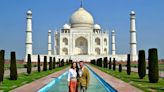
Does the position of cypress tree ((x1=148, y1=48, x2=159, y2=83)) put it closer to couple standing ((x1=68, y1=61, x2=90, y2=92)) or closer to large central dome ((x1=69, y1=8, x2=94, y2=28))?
couple standing ((x1=68, y1=61, x2=90, y2=92))

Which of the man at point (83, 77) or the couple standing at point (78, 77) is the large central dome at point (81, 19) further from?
the man at point (83, 77)

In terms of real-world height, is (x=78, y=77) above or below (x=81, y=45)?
below

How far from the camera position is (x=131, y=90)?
10.4m

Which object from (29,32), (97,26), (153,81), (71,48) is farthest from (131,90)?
(97,26)

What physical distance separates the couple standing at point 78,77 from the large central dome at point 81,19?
4877cm

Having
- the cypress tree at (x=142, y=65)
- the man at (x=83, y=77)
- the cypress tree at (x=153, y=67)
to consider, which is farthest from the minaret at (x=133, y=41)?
the man at (x=83, y=77)

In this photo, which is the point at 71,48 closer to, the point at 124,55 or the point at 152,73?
the point at 124,55

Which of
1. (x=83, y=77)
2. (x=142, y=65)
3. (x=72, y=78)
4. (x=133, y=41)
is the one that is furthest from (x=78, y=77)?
(x=133, y=41)

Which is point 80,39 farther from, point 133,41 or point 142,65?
point 142,65

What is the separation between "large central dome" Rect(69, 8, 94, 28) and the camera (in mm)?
57125

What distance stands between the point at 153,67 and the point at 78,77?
20.6ft

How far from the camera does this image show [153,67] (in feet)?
46.1

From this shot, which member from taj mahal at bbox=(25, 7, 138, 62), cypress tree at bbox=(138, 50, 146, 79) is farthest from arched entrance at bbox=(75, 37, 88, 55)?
cypress tree at bbox=(138, 50, 146, 79)

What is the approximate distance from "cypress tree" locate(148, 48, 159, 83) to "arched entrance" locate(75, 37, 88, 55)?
42332 mm
